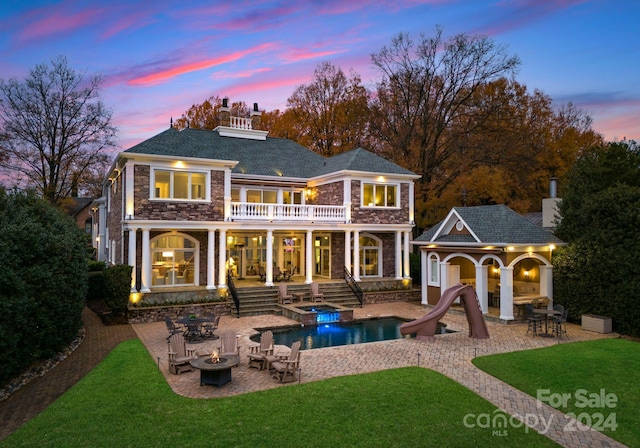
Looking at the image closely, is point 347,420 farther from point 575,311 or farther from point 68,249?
point 575,311

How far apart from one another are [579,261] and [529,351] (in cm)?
623

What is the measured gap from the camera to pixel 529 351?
13.2m

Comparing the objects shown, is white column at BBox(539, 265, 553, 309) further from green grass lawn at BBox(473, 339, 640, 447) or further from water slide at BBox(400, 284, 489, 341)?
water slide at BBox(400, 284, 489, 341)

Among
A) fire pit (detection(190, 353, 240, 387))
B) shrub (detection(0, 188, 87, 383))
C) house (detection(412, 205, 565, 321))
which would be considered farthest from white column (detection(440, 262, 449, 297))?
shrub (detection(0, 188, 87, 383))

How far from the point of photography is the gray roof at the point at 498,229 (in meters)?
17.8

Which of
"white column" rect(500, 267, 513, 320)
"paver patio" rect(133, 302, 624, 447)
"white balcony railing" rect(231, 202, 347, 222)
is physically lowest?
"paver patio" rect(133, 302, 624, 447)

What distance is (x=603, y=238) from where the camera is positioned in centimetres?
1634

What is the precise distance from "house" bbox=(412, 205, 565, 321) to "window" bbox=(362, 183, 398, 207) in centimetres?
399

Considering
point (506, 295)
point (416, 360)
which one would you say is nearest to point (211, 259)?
point (416, 360)

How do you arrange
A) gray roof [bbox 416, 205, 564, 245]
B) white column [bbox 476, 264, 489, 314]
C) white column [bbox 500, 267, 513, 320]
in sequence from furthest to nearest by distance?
white column [bbox 476, 264, 489, 314], gray roof [bbox 416, 205, 564, 245], white column [bbox 500, 267, 513, 320]

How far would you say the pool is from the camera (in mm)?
15156

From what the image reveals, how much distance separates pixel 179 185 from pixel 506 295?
15219 mm

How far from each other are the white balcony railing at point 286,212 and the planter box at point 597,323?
478 inches

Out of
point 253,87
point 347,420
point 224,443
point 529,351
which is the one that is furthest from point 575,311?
point 253,87
